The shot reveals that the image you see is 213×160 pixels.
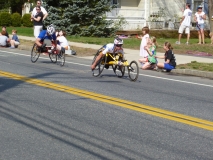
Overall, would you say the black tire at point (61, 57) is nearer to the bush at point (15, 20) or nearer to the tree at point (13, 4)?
the bush at point (15, 20)

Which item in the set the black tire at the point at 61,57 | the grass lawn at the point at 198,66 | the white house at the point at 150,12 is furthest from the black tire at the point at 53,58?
the white house at the point at 150,12

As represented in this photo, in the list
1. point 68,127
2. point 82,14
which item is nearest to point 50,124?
point 68,127

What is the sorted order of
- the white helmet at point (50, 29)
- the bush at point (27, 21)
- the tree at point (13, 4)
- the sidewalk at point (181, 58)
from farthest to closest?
1. the tree at point (13, 4)
2. the bush at point (27, 21)
3. the white helmet at point (50, 29)
4. the sidewalk at point (181, 58)

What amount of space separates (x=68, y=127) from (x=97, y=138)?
849mm

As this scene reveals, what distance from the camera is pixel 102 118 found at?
375 inches

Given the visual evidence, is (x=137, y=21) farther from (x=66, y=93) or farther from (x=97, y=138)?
(x=97, y=138)

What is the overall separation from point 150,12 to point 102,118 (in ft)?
108

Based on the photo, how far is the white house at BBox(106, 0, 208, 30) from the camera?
40250 millimetres

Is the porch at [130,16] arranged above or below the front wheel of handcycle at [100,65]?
above

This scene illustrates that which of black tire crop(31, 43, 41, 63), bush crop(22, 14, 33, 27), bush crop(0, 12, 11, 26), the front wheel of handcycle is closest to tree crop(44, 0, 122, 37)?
black tire crop(31, 43, 41, 63)

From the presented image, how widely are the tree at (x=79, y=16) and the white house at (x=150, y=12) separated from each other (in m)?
6.13

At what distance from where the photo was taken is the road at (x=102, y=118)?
7442 millimetres

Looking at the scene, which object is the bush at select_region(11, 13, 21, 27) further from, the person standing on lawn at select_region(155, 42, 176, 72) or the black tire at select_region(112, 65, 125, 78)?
the black tire at select_region(112, 65, 125, 78)

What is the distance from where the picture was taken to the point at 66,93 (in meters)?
12.1
